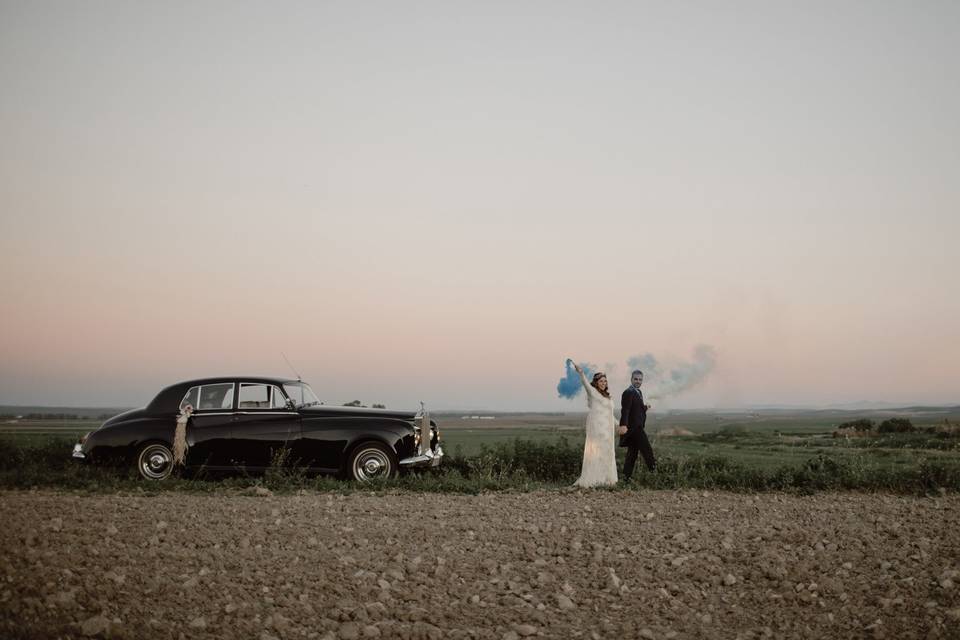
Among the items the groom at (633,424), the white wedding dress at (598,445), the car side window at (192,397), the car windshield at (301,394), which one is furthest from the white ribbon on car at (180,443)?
the groom at (633,424)

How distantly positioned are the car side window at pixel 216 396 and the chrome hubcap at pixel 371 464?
2363 millimetres

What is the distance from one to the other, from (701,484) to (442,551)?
21.0 ft

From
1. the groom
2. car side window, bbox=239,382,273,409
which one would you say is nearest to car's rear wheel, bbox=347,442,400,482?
car side window, bbox=239,382,273,409

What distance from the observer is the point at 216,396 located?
44.1 ft

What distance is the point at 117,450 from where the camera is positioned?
42.9 ft

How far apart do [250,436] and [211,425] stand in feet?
2.22

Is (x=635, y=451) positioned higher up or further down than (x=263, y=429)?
further down

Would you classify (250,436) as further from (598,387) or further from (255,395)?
(598,387)

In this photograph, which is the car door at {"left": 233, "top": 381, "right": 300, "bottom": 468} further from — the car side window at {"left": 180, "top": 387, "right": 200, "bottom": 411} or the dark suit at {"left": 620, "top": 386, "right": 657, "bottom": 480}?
the dark suit at {"left": 620, "top": 386, "right": 657, "bottom": 480}

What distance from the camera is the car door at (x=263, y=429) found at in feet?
43.5

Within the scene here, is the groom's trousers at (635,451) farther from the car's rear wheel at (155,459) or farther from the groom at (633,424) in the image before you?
the car's rear wheel at (155,459)

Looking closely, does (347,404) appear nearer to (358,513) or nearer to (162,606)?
(358,513)

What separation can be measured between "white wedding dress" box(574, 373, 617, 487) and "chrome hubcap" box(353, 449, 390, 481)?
3.17 m

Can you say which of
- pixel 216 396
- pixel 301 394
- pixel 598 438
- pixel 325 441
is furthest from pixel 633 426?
pixel 216 396
